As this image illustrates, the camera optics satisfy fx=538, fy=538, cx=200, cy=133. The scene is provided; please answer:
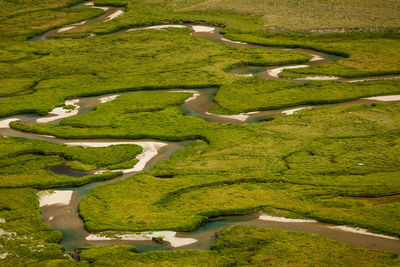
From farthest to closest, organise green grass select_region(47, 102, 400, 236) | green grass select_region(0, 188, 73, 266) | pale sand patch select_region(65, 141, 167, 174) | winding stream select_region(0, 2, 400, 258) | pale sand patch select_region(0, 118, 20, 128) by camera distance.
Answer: pale sand patch select_region(0, 118, 20, 128) < pale sand patch select_region(65, 141, 167, 174) < green grass select_region(47, 102, 400, 236) < winding stream select_region(0, 2, 400, 258) < green grass select_region(0, 188, 73, 266)

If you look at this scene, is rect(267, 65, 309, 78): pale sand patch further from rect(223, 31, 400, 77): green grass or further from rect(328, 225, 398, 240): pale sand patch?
rect(328, 225, 398, 240): pale sand patch

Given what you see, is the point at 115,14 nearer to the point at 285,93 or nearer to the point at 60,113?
the point at 60,113

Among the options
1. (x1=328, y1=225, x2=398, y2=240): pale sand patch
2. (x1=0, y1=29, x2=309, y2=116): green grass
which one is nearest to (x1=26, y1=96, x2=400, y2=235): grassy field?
(x1=328, y1=225, x2=398, y2=240): pale sand patch

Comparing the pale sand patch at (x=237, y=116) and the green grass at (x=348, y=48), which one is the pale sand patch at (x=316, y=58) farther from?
the pale sand patch at (x=237, y=116)

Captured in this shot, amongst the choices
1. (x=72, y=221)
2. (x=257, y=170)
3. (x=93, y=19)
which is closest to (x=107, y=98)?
(x=257, y=170)

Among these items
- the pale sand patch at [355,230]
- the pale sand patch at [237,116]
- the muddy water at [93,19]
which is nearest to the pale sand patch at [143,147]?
the pale sand patch at [237,116]
